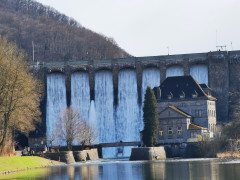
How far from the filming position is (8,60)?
342 ft

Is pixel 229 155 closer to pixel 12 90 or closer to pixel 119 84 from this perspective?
pixel 12 90

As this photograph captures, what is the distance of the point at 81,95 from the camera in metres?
158

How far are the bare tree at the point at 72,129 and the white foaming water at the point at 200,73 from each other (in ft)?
81.7

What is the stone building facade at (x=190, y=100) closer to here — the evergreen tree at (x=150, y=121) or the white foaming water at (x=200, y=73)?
the white foaming water at (x=200, y=73)

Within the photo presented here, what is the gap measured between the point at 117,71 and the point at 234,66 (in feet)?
77.4

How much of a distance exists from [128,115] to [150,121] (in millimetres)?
24612

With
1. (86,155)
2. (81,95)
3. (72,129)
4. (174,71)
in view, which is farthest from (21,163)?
(174,71)

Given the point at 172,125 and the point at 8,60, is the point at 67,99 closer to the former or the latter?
the point at 172,125

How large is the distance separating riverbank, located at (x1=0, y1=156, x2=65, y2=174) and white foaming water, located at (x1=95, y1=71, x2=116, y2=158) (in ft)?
121

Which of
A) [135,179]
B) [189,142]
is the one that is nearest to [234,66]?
[189,142]

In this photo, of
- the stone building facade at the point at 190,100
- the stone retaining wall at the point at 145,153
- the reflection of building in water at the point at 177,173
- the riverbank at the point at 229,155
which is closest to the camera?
the reflection of building in water at the point at 177,173

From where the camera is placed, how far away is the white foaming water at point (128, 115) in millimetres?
154500

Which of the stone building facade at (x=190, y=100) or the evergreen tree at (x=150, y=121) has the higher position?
the stone building facade at (x=190, y=100)

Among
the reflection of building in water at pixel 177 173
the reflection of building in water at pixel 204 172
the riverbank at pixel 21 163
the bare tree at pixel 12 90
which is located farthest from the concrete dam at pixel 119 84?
the reflection of building in water at pixel 204 172
